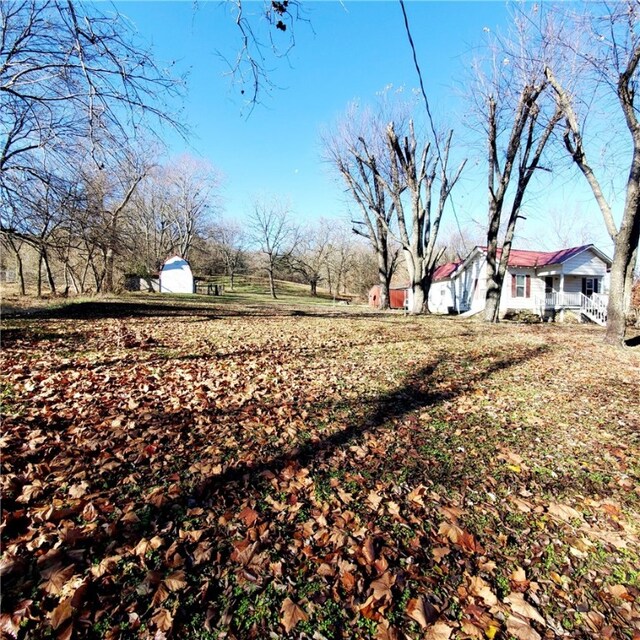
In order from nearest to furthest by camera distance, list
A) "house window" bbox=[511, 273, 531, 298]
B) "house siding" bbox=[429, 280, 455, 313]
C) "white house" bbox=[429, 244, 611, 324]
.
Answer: "white house" bbox=[429, 244, 611, 324] → "house window" bbox=[511, 273, 531, 298] → "house siding" bbox=[429, 280, 455, 313]

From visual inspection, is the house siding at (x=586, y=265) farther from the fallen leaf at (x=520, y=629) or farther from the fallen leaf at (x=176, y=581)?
the fallen leaf at (x=176, y=581)

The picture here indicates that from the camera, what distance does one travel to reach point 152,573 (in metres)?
2.00

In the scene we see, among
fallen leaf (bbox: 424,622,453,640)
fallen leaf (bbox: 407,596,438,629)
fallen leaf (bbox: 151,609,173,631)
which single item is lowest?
fallen leaf (bbox: 424,622,453,640)

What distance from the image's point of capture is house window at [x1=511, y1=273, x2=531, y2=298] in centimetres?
2362

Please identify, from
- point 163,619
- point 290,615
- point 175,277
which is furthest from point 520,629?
point 175,277

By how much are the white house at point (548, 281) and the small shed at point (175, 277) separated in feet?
87.1

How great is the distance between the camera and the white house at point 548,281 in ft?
70.2

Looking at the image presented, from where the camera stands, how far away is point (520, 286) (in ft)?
77.9

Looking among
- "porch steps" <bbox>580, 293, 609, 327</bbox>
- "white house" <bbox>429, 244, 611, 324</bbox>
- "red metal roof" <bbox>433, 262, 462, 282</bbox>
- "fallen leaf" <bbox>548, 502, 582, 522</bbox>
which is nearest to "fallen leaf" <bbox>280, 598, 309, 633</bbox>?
"fallen leaf" <bbox>548, 502, 582, 522</bbox>

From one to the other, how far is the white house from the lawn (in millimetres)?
18762

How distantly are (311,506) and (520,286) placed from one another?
25.3m

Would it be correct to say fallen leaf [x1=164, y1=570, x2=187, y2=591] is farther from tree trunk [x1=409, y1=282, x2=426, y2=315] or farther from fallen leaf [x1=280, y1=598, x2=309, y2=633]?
tree trunk [x1=409, y1=282, x2=426, y2=315]

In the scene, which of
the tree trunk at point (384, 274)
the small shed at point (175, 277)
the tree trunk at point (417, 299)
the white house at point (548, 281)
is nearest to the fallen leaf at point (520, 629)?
the tree trunk at point (417, 299)

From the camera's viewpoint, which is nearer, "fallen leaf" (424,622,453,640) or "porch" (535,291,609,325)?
"fallen leaf" (424,622,453,640)
